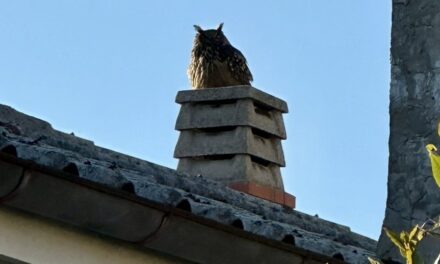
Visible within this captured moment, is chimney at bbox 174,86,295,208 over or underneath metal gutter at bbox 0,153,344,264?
over

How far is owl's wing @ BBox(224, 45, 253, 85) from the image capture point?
1170 cm

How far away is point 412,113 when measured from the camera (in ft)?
17.5

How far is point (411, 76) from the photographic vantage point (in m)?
5.41

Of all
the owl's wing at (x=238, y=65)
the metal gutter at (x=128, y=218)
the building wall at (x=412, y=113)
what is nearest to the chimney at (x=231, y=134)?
the owl's wing at (x=238, y=65)

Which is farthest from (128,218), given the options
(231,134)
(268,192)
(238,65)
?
(238,65)

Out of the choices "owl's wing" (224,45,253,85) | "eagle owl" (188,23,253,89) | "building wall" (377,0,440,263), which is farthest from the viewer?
"owl's wing" (224,45,253,85)

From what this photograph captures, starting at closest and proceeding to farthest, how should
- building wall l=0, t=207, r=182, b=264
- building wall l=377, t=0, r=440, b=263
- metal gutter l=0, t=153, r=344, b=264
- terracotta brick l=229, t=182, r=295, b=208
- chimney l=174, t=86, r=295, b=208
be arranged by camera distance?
metal gutter l=0, t=153, r=344, b=264, building wall l=0, t=207, r=182, b=264, building wall l=377, t=0, r=440, b=263, terracotta brick l=229, t=182, r=295, b=208, chimney l=174, t=86, r=295, b=208

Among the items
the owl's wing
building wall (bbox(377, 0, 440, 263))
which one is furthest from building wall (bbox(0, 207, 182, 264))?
the owl's wing

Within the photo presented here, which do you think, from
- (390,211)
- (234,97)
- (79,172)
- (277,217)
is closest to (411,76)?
(390,211)

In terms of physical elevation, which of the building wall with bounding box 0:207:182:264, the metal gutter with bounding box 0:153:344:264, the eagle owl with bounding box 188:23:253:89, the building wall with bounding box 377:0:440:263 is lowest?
the building wall with bounding box 0:207:182:264

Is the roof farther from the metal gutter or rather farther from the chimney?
the chimney

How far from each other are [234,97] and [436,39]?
13.2 ft

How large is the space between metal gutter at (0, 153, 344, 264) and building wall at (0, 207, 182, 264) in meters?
0.09

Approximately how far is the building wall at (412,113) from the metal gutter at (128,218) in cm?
49
